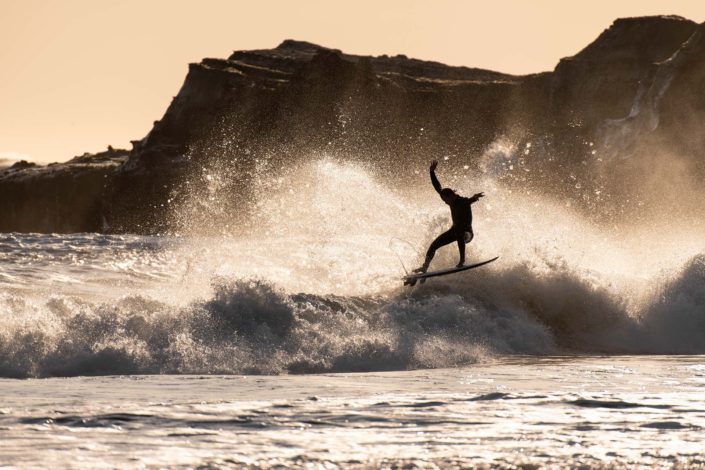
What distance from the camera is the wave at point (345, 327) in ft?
54.8

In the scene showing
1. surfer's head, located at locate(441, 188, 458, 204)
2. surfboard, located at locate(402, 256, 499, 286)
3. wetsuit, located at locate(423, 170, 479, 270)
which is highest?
surfer's head, located at locate(441, 188, 458, 204)

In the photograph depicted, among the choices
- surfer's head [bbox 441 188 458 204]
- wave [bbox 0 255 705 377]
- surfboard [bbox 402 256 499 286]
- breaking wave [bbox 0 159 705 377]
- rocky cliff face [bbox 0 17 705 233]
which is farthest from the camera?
rocky cliff face [bbox 0 17 705 233]

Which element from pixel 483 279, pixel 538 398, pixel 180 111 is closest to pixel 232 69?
pixel 180 111

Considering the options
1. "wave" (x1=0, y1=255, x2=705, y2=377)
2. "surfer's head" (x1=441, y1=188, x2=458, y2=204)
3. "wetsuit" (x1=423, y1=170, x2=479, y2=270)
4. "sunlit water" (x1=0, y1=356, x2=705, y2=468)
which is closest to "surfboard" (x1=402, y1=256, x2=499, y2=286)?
"wave" (x1=0, y1=255, x2=705, y2=377)

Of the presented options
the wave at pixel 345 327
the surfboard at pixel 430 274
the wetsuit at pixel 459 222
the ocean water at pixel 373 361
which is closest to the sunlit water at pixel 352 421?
the ocean water at pixel 373 361

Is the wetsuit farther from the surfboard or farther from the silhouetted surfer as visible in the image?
the surfboard

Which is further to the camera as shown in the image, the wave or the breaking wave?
the breaking wave

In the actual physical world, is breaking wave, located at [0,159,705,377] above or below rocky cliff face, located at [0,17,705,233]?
below

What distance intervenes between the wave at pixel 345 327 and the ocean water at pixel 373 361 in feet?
0.16

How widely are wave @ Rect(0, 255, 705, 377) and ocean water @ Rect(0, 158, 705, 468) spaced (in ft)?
0.16

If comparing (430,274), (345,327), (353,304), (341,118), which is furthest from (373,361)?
(341,118)

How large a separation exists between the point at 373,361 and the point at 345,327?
5.80 feet

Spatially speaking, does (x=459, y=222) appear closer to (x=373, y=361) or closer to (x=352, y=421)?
(x=373, y=361)

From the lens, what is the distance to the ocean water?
1065 centimetres
